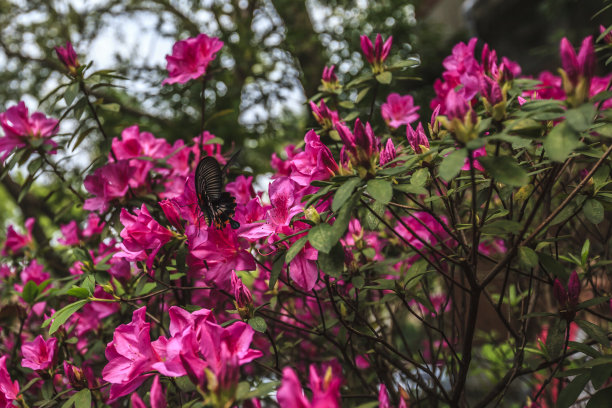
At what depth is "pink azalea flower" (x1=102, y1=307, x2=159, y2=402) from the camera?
0.87 m

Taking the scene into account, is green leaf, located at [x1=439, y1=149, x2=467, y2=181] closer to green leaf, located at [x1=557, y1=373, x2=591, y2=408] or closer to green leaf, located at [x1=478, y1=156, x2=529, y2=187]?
green leaf, located at [x1=478, y1=156, x2=529, y2=187]

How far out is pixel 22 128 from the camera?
1.55m

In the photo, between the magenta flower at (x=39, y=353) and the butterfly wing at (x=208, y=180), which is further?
the magenta flower at (x=39, y=353)

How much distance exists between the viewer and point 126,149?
1.50 m

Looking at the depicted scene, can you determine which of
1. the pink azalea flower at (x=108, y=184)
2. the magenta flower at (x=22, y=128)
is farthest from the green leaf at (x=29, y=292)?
the magenta flower at (x=22, y=128)

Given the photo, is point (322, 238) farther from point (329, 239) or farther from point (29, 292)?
point (29, 292)

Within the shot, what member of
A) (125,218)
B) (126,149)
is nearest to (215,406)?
(125,218)

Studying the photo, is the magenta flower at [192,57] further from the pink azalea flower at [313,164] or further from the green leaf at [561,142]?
the green leaf at [561,142]

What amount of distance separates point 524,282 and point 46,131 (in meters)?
1.76

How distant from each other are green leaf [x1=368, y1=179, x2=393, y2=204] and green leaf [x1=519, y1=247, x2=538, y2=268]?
30cm

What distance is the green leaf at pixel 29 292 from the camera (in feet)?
4.78

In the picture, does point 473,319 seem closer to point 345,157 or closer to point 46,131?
point 345,157

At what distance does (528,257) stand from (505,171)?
22 cm

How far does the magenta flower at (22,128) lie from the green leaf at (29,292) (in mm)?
423
